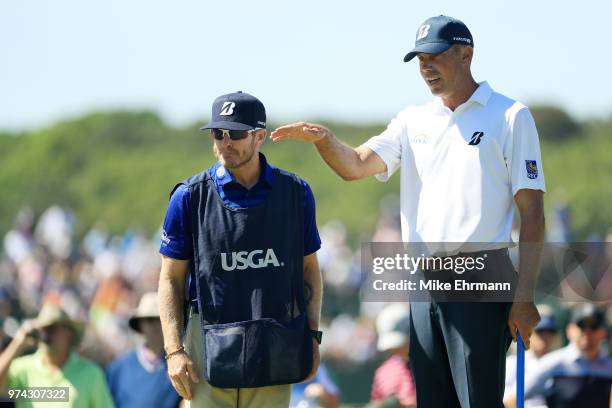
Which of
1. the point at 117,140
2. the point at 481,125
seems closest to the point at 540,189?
the point at 481,125

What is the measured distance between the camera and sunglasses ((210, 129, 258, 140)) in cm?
561

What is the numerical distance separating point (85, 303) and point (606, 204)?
18.8m

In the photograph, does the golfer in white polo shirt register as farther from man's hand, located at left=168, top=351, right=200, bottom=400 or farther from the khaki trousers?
man's hand, located at left=168, top=351, right=200, bottom=400

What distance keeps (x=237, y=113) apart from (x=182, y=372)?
117 cm

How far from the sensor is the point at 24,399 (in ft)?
25.8

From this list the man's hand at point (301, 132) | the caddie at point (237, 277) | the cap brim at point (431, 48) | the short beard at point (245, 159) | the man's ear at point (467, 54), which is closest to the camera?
the caddie at point (237, 277)

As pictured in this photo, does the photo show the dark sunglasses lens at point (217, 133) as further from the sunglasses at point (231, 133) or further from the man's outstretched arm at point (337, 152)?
the man's outstretched arm at point (337, 152)

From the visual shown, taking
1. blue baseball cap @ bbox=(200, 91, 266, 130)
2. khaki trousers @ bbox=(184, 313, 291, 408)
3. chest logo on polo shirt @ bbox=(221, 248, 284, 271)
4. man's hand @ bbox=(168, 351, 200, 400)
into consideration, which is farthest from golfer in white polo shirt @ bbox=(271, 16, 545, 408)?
man's hand @ bbox=(168, 351, 200, 400)

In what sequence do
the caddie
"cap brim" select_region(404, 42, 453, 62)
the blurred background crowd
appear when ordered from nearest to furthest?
the caddie, "cap brim" select_region(404, 42, 453, 62), the blurred background crowd

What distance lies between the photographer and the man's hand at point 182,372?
18.3 feet

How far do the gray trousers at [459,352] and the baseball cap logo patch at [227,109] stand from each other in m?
1.26

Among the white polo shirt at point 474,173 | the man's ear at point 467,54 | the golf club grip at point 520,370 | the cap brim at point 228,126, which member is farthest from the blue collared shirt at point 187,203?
the golf club grip at point 520,370

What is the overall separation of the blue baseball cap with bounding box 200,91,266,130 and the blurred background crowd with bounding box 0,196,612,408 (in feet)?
11.5

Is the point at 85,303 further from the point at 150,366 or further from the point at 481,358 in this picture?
the point at 481,358
